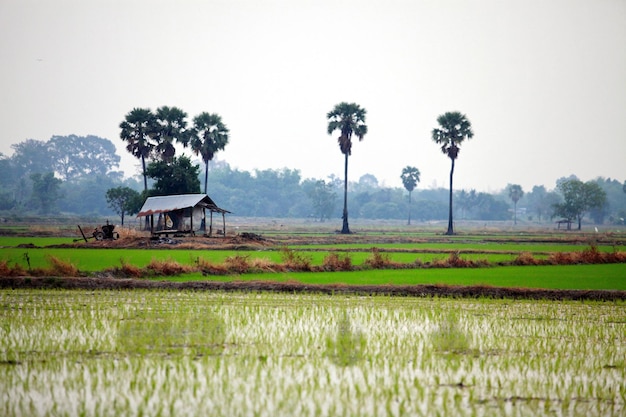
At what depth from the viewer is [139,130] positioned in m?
71.9

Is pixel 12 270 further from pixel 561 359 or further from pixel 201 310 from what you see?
pixel 561 359

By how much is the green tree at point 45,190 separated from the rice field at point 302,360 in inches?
4257

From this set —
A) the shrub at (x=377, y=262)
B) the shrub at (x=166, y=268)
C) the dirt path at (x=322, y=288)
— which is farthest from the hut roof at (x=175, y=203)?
the dirt path at (x=322, y=288)

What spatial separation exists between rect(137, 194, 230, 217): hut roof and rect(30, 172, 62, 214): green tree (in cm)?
7210

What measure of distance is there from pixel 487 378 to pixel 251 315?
252 inches

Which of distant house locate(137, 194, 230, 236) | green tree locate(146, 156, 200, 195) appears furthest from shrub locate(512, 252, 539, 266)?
green tree locate(146, 156, 200, 195)

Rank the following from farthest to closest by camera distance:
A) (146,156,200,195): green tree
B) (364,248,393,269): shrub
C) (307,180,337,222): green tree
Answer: (307,180,337,222): green tree → (146,156,200,195): green tree → (364,248,393,269): shrub

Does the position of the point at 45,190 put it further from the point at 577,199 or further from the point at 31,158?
the point at 577,199

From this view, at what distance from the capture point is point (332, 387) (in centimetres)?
844

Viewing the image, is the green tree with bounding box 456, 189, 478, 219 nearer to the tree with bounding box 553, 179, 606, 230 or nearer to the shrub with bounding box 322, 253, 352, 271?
the tree with bounding box 553, 179, 606, 230

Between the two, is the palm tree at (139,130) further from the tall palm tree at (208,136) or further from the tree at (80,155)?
the tree at (80,155)

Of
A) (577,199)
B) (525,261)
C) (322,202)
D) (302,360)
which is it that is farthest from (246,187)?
(302,360)

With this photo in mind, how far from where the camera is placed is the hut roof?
160 feet

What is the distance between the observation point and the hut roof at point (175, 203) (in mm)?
48638
